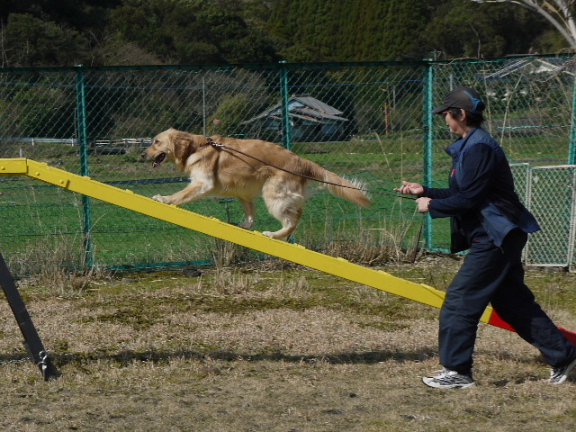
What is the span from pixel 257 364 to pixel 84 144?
4264mm

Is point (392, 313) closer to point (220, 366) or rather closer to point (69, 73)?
point (220, 366)

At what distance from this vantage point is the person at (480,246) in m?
4.71

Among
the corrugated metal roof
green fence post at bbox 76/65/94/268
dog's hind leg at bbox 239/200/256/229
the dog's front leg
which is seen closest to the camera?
the dog's front leg

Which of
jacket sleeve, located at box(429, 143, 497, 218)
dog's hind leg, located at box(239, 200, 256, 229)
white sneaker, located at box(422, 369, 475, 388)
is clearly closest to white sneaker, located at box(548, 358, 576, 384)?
white sneaker, located at box(422, 369, 475, 388)

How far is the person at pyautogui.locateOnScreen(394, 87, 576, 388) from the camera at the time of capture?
471cm

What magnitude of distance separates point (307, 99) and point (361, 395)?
21.1 feet

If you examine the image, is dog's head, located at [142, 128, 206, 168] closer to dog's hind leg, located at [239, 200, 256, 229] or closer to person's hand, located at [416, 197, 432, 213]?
dog's hind leg, located at [239, 200, 256, 229]

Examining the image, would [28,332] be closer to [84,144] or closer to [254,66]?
[84,144]

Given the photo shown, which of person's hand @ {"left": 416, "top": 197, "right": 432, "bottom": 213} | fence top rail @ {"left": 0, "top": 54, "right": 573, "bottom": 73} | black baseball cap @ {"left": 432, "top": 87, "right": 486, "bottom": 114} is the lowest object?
person's hand @ {"left": 416, "top": 197, "right": 432, "bottom": 213}

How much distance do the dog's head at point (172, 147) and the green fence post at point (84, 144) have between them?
1.45 m

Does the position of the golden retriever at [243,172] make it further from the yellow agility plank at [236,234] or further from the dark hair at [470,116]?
the dark hair at [470,116]

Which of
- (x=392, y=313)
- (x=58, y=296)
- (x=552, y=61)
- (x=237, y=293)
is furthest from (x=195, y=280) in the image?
(x=552, y=61)

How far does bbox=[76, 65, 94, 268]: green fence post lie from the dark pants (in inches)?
199

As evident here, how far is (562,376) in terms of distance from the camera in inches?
197
